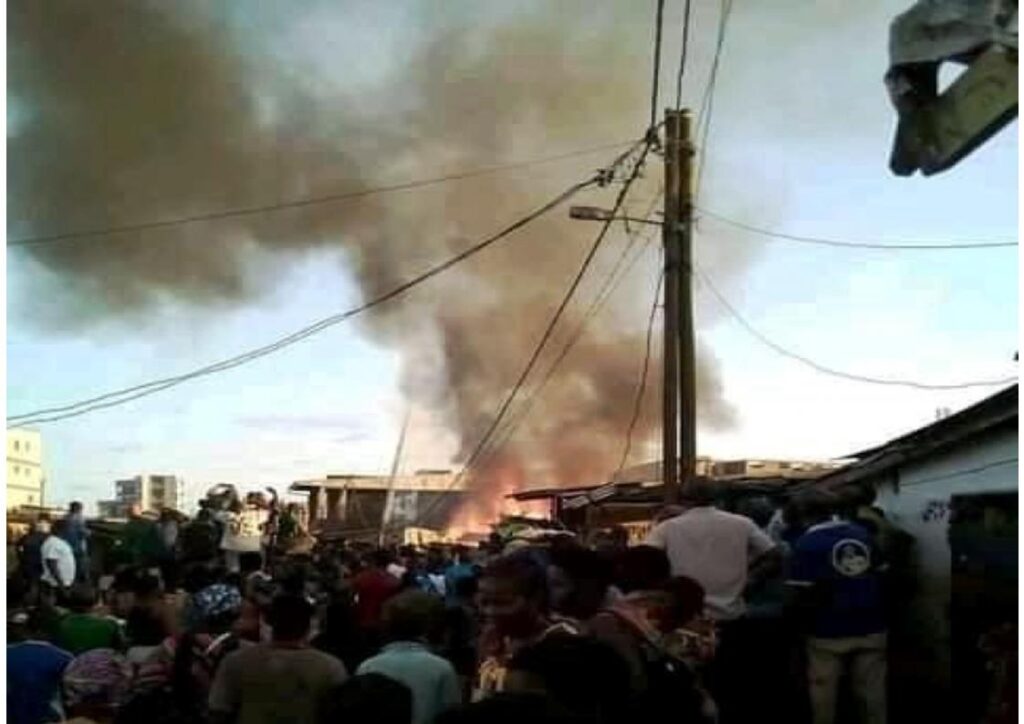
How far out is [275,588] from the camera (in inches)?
141

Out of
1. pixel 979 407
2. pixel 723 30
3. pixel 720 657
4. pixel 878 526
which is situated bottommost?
pixel 720 657

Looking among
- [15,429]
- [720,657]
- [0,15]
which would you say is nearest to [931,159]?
[0,15]

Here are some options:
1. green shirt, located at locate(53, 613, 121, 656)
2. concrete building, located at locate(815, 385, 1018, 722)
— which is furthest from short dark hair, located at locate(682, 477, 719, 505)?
green shirt, located at locate(53, 613, 121, 656)

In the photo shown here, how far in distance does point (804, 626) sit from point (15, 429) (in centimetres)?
194

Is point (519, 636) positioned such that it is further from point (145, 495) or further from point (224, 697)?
point (145, 495)

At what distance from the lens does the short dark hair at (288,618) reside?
2.71 m

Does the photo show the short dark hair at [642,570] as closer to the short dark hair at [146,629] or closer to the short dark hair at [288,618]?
the short dark hair at [288,618]

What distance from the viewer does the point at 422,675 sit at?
2590mm

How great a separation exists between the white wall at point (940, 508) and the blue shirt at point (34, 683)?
6.72 feet

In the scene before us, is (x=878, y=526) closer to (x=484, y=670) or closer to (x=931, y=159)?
(x=484, y=670)

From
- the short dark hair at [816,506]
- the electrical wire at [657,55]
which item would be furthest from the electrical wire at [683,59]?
the short dark hair at [816,506]

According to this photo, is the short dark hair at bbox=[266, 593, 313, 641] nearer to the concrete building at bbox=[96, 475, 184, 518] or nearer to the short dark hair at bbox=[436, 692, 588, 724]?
the short dark hair at bbox=[436, 692, 588, 724]

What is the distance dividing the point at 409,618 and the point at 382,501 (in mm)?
15950

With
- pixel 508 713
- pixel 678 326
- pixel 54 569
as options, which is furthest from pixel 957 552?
pixel 678 326
